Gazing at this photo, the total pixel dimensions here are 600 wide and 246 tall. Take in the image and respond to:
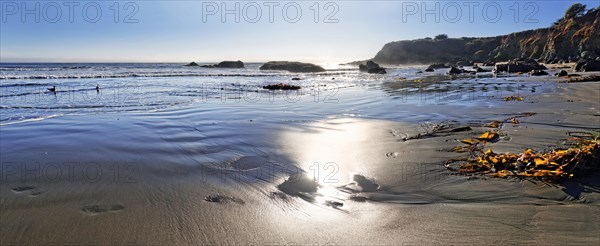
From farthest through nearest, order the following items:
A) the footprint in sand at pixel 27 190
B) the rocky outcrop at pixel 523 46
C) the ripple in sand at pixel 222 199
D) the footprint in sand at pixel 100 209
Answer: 1. the rocky outcrop at pixel 523 46
2. the footprint in sand at pixel 27 190
3. the ripple in sand at pixel 222 199
4. the footprint in sand at pixel 100 209

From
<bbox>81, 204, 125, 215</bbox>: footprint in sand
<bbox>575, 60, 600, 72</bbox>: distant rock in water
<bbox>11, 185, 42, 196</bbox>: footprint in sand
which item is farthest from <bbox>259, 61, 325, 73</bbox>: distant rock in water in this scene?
<bbox>81, 204, 125, 215</bbox>: footprint in sand

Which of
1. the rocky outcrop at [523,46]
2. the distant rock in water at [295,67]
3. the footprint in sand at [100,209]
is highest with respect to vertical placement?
the rocky outcrop at [523,46]

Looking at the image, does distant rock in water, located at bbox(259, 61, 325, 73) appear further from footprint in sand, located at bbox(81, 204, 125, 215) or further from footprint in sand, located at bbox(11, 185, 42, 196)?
footprint in sand, located at bbox(81, 204, 125, 215)

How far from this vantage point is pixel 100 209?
302cm

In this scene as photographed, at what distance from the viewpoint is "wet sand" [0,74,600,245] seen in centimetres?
261

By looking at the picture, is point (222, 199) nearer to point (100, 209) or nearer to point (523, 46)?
point (100, 209)

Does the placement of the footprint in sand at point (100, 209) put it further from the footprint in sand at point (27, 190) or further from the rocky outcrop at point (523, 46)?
the rocky outcrop at point (523, 46)

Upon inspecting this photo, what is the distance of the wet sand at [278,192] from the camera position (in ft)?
8.57

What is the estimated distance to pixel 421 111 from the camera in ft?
28.5

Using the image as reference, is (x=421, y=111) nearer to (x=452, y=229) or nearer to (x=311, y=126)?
(x=311, y=126)

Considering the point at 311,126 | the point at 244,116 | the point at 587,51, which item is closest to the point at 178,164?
the point at 311,126

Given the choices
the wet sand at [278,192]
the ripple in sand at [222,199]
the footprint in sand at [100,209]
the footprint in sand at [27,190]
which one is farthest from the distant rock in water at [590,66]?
the footprint in sand at [27,190]

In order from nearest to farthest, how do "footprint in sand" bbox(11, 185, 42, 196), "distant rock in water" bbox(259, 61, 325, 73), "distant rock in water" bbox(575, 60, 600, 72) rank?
"footprint in sand" bbox(11, 185, 42, 196)
"distant rock in water" bbox(575, 60, 600, 72)
"distant rock in water" bbox(259, 61, 325, 73)

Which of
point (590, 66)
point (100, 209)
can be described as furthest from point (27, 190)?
point (590, 66)
